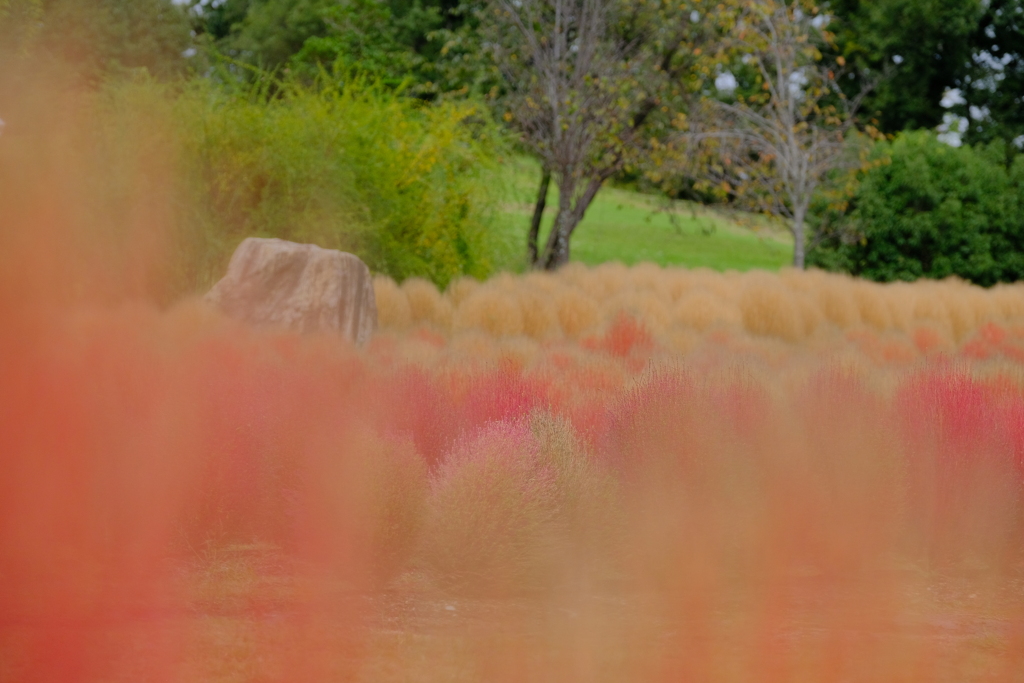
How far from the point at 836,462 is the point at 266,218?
6572 mm

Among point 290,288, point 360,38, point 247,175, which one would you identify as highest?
point 360,38

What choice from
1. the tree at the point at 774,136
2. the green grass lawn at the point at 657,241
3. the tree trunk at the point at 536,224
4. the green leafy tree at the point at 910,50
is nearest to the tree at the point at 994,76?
the green leafy tree at the point at 910,50

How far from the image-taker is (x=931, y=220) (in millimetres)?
20312

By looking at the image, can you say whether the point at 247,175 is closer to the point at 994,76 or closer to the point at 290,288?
the point at 290,288

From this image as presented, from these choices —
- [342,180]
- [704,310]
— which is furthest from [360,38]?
[704,310]

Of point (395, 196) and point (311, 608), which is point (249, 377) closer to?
point (311, 608)

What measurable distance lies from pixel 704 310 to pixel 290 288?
363 cm

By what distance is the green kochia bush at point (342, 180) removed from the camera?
8906mm

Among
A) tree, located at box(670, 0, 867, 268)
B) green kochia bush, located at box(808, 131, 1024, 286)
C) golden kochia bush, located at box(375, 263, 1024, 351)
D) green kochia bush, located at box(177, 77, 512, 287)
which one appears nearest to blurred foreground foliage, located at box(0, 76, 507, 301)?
green kochia bush, located at box(177, 77, 512, 287)

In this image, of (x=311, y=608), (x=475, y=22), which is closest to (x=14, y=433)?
(x=311, y=608)

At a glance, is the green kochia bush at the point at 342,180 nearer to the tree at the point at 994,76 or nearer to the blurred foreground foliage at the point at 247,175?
the blurred foreground foliage at the point at 247,175

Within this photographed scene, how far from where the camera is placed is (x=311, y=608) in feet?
8.98

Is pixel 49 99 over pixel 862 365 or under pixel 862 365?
over

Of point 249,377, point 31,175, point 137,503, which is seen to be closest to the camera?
point 137,503
